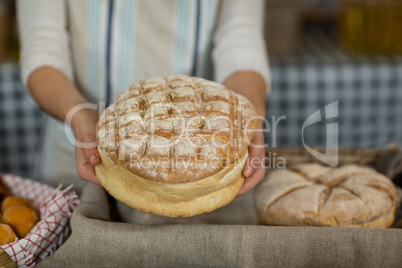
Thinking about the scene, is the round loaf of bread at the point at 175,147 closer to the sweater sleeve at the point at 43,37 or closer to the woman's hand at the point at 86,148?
the woman's hand at the point at 86,148

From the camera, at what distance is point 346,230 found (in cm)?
114

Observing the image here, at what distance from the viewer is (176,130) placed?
1.11m

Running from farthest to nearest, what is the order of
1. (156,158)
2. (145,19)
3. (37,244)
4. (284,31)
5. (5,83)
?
(284,31) < (5,83) < (145,19) < (37,244) < (156,158)

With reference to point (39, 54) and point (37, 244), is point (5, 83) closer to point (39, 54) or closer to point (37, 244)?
point (39, 54)

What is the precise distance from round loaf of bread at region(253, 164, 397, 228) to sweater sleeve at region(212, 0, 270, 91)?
46cm

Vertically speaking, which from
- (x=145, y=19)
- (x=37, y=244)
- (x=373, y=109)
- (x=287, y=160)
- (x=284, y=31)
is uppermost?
(x=284, y=31)

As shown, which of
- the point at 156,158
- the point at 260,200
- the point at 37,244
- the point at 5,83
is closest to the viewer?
the point at 156,158

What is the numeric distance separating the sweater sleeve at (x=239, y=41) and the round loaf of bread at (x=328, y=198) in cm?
46

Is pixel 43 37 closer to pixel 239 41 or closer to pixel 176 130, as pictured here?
pixel 239 41

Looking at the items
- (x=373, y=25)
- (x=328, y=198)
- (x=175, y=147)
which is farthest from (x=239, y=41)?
(x=373, y=25)

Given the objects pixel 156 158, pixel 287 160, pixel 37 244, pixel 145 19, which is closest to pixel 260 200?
pixel 287 160

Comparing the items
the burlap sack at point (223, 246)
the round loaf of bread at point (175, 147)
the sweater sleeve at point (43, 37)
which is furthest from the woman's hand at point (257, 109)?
the sweater sleeve at point (43, 37)

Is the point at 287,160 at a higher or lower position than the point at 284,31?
lower

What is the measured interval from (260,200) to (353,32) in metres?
2.14
